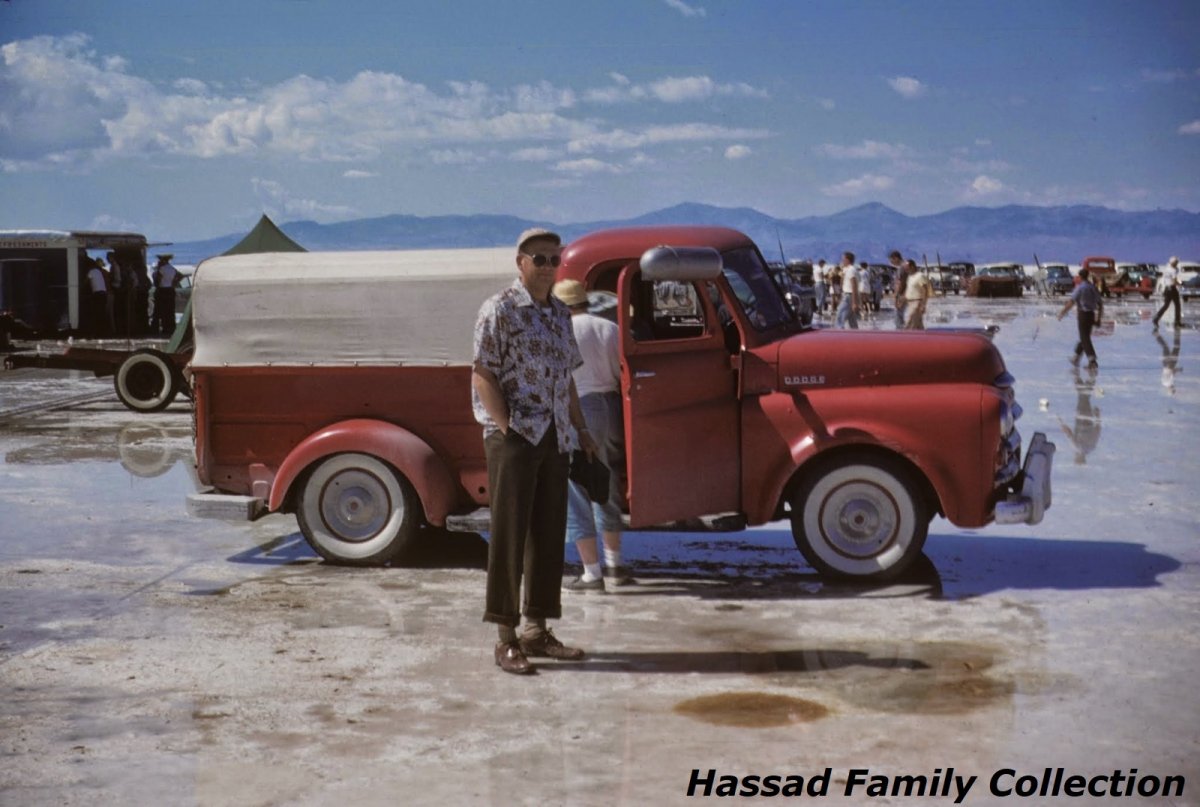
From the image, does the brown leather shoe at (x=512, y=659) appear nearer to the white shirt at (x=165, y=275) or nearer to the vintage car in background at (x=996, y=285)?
the white shirt at (x=165, y=275)

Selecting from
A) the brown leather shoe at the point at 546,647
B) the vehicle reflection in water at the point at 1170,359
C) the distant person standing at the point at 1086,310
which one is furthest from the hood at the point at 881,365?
the distant person standing at the point at 1086,310

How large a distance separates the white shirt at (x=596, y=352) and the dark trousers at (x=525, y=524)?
1604mm

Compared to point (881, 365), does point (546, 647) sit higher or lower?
lower

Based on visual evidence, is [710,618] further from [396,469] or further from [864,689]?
[396,469]

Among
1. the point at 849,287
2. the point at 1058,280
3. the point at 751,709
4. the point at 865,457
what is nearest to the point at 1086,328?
the point at 849,287

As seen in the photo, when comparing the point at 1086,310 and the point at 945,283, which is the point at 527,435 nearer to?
the point at 1086,310

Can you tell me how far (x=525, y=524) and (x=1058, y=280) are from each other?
73470 millimetres

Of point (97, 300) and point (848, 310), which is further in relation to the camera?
point (97, 300)

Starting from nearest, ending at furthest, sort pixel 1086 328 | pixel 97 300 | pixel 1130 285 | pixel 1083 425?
pixel 1083 425
pixel 1086 328
pixel 97 300
pixel 1130 285

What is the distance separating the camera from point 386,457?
368 inches

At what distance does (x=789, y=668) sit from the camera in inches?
279

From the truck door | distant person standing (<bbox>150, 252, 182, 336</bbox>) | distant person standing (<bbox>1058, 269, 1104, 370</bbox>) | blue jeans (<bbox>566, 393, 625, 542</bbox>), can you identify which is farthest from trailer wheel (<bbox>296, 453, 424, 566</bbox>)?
distant person standing (<bbox>150, 252, 182, 336</bbox>)

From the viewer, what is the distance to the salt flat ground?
5594mm

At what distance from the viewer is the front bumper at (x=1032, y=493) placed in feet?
28.8
